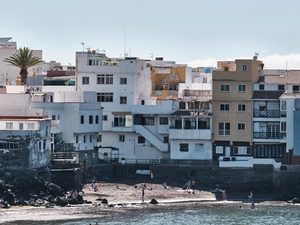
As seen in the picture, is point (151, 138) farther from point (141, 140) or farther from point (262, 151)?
point (262, 151)

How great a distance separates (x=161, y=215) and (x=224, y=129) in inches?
820

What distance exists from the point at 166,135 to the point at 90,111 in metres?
8.24

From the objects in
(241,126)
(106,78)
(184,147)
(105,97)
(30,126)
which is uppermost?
(106,78)

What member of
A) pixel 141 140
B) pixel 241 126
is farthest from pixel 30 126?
pixel 241 126

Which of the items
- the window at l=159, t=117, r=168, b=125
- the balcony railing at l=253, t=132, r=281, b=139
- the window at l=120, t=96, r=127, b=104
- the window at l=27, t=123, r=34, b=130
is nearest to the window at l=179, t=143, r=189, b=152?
the window at l=159, t=117, r=168, b=125

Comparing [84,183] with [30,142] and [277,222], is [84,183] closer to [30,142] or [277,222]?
[30,142]

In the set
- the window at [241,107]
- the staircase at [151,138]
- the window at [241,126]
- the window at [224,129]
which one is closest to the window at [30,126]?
the staircase at [151,138]

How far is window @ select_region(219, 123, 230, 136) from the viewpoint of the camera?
119688 mm

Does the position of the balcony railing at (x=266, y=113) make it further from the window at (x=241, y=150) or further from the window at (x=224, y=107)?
the window at (x=241, y=150)

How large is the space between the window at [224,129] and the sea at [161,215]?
12948mm

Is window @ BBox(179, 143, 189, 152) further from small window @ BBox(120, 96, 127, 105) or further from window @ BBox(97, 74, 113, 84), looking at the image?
window @ BBox(97, 74, 113, 84)

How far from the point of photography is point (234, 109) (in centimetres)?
11938

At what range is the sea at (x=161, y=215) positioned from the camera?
96625 millimetres

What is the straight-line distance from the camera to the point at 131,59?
126m
